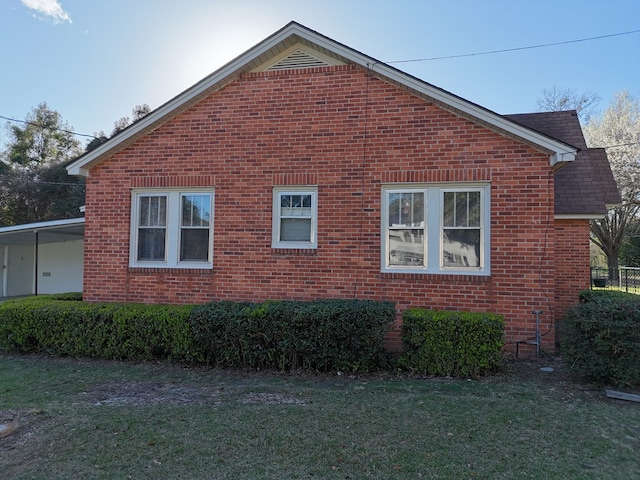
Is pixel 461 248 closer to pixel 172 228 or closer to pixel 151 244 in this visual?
pixel 172 228

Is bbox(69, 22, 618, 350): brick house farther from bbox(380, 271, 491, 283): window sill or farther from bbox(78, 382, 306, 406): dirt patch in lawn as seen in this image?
bbox(78, 382, 306, 406): dirt patch in lawn

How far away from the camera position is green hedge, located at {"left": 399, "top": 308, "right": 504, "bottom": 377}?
6.11 metres

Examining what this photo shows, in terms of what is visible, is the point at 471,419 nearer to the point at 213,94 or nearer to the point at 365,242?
the point at 365,242

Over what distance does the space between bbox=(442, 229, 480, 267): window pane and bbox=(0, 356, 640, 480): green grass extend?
201 cm

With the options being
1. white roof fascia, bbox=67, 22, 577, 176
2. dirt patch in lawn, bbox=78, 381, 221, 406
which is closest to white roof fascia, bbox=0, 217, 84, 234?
white roof fascia, bbox=67, 22, 577, 176

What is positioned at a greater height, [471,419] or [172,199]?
[172,199]

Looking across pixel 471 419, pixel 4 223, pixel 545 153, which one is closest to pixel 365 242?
pixel 545 153

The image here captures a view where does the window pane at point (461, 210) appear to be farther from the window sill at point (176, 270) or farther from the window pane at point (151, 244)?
the window pane at point (151, 244)

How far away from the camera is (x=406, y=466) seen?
11.6 feet

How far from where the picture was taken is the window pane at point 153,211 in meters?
8.75

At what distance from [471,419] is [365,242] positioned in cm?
383

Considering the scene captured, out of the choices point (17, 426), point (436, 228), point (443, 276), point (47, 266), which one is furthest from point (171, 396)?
point (47, 266)

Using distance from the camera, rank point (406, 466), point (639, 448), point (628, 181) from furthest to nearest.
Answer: point (628, 181), point (639, 448), point (406, 466)

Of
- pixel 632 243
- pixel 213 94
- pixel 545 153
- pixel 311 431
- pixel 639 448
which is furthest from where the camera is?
pixel 632 243
